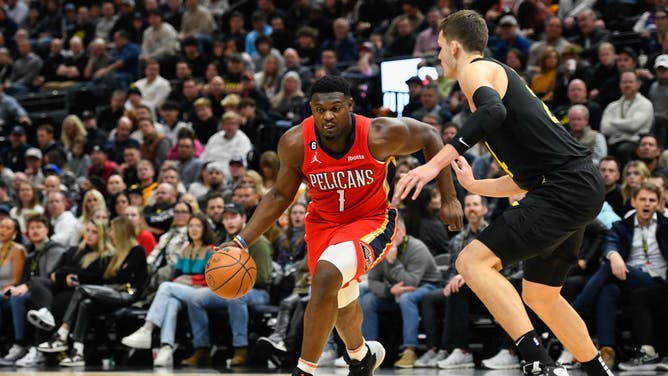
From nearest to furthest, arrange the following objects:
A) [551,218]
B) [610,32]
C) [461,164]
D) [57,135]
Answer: [551,218] → [461,164] → [610,32] → [57,135]

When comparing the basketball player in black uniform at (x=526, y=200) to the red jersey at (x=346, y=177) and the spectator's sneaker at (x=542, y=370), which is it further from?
the red jersey at (x=346, y=177)

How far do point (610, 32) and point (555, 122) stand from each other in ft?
29.2

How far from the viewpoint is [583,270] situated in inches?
370

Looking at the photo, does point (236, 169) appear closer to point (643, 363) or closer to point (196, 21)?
point (643, 363)

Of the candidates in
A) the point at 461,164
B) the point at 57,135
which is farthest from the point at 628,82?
the point at 57,135

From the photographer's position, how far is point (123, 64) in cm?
1830

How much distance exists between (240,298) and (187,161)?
4.06 meters

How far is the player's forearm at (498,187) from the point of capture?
6.00 m

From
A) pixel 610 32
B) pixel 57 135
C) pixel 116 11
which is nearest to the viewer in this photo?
pixel 610 32

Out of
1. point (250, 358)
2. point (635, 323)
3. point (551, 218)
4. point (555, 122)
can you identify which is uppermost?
point (555, 122)

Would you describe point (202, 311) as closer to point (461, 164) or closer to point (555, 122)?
point (461, 164)

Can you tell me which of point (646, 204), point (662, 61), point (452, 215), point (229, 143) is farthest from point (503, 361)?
point (229, 143)

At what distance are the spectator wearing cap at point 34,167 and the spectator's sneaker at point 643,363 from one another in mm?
9538

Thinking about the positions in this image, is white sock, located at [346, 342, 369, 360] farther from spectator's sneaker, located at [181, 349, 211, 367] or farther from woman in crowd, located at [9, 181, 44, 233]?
woman in crowd, located at [9, 181, 44, 233]
